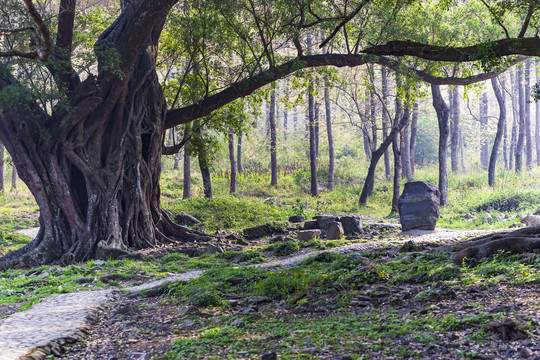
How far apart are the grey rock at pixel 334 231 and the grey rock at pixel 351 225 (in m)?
0.67

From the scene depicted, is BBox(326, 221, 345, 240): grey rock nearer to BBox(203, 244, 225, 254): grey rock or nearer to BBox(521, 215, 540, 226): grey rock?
BBox(203, 244, 225, 254): grey rock

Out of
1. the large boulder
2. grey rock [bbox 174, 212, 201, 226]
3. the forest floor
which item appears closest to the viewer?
the forest floor

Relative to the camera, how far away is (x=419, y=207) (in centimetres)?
1398

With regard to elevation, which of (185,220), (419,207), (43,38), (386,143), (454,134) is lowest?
(185,220)

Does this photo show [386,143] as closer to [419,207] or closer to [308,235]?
[419,207]

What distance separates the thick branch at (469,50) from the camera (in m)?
7.56

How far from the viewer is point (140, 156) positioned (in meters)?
14.0

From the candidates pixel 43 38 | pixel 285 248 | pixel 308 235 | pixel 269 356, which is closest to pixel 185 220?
pixel 308 235

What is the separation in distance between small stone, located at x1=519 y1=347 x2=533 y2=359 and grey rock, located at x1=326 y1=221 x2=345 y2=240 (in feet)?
33.0

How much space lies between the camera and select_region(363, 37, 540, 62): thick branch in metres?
7.56

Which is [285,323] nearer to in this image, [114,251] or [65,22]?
[114,251]

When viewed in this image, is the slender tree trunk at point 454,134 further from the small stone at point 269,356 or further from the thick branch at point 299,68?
the small stone at point 269,356

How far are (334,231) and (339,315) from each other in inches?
325

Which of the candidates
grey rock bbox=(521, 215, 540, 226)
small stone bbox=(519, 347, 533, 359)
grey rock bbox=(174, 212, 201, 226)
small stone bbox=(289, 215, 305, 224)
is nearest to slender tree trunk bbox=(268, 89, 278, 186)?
small stone bbox=(289, 215, 305, 224)
